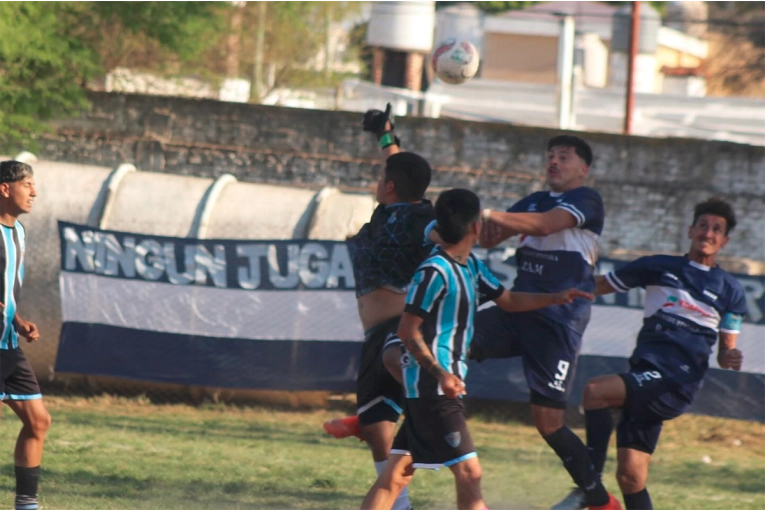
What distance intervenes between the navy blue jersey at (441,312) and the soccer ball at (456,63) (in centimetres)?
335

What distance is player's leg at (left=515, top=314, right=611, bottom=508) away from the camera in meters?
6.15

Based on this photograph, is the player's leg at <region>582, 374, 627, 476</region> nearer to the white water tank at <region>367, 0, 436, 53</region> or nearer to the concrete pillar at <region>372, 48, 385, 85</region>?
the white water tank at <region>367, 0, 436, 53</region>

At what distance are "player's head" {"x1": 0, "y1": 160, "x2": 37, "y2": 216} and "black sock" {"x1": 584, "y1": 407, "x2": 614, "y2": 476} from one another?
344 cm

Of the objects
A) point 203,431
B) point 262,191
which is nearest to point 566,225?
point 203,431

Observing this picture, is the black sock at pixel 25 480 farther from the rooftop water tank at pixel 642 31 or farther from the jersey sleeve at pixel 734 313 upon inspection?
the rooftop water tank at pixel 642 31

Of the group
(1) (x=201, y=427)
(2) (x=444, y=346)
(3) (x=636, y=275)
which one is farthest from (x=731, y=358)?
(1) (x=201, y=427)

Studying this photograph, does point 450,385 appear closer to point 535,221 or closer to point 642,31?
point 535,221

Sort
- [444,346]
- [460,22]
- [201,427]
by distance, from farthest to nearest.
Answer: [460,22] → [201,427] → [444,346]

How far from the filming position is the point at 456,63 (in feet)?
27.4

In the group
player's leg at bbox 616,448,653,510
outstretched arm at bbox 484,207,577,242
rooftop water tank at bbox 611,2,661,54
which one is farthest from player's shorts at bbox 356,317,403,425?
rooftop water tank at bbox 611,2,661,54

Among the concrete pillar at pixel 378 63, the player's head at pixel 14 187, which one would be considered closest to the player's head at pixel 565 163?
the player's head at pixel 14 187

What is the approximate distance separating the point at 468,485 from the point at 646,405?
64.9 inches

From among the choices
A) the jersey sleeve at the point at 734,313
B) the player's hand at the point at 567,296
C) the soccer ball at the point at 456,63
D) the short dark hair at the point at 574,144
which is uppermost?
the soccer ball at the point at 456,63

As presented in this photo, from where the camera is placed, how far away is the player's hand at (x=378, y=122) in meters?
6.51
